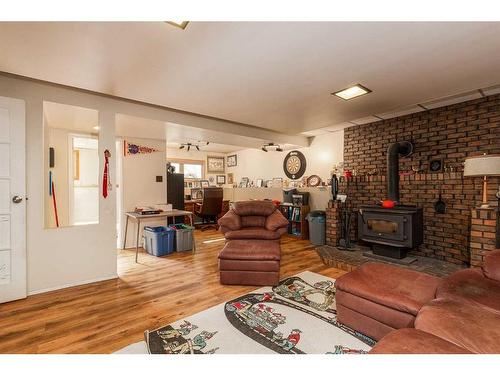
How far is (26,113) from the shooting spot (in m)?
2.53

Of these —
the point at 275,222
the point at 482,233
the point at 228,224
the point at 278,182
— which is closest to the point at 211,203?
the point at 278,182

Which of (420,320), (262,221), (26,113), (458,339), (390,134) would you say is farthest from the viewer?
(390,134)

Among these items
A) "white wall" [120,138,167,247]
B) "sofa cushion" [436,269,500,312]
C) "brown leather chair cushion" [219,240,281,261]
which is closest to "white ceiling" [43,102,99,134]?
"white wall" [120,138,167,247]

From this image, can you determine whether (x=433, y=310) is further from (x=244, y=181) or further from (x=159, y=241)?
(x=244, y=181)

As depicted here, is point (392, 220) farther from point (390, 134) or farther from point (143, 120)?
point (143, 120)

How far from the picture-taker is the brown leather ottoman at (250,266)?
8.99 feet

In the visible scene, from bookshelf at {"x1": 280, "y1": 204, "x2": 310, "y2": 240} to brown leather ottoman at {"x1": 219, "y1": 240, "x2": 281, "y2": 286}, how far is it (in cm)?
245

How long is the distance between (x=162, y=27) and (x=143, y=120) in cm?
190

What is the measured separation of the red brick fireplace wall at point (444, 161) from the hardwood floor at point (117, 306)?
1670 millimetres

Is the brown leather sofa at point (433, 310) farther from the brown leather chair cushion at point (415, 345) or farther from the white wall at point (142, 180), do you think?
the white wall at point (142, 180)

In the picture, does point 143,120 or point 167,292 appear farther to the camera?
Answer: point 143,120

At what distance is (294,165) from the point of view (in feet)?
19.5
